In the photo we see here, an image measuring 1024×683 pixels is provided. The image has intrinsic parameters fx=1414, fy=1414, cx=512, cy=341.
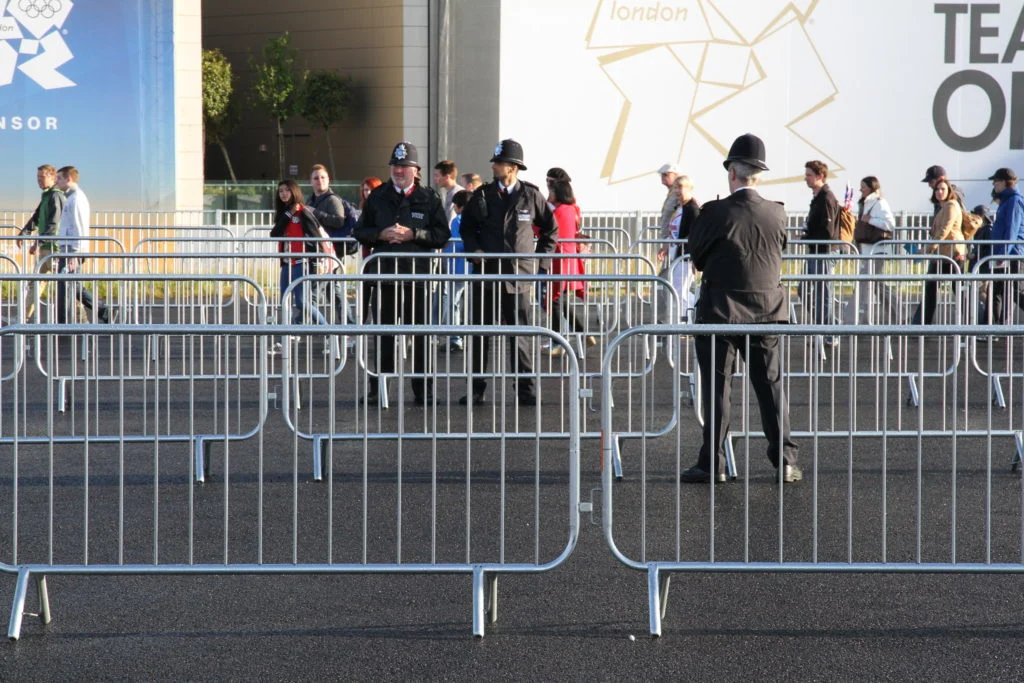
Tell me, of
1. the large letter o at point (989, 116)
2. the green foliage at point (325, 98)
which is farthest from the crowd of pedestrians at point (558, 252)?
the green foliage at point (325, 98)

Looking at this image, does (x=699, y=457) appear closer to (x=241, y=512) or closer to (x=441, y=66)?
(x=241, y=512)

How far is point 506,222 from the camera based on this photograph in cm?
1150

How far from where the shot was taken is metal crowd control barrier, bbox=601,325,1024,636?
5.89 meters

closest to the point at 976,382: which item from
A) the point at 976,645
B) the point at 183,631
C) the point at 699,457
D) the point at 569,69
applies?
the point at 699,457

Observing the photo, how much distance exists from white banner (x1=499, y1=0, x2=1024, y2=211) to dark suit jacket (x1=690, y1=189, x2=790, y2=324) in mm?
17862

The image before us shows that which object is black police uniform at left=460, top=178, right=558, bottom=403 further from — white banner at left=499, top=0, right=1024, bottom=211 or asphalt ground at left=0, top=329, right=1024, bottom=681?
white banner at left=499, top=0, right=1024, bottom=211

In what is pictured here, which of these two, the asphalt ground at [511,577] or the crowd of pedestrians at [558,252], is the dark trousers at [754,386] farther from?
the asphalt ground at [511,577]

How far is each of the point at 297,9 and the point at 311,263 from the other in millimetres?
26279

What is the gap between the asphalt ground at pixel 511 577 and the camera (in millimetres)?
5410

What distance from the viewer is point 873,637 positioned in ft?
18.7

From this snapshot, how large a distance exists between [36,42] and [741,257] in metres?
20.5

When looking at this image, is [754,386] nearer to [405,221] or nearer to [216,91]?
[405,221]

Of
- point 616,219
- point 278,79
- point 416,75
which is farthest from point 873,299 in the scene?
point 278,79

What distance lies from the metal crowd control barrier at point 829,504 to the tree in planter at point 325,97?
28.1 metres
